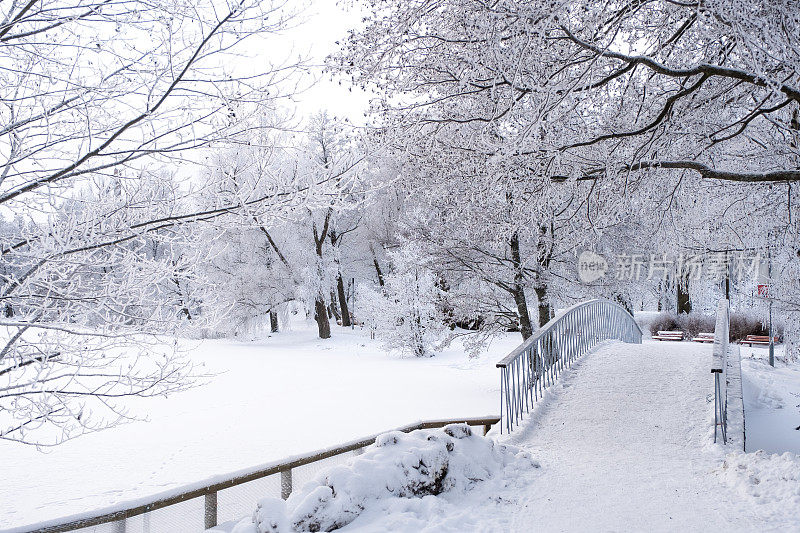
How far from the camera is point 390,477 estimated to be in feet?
14.2

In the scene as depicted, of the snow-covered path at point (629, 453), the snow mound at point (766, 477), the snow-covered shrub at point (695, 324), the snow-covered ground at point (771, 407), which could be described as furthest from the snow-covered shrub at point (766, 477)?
the snow-covered shrub at point (695, 324)

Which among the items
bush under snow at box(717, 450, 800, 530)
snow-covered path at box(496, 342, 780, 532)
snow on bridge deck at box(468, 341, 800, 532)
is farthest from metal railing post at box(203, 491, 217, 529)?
bush under snow at box(717, 450, 800, 530)

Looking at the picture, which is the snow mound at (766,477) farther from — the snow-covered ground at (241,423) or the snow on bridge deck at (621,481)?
the snow-covered ground at (241,423)

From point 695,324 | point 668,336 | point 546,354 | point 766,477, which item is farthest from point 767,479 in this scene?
point 695,324

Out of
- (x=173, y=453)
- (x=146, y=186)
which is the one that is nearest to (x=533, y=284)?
(x=173, y=453)

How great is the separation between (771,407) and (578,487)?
980 centimetres

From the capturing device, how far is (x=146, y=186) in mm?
4500

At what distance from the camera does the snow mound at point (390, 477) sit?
3.78m

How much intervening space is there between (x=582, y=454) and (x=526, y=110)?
4317mm

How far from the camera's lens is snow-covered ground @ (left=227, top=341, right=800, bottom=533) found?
3.95m

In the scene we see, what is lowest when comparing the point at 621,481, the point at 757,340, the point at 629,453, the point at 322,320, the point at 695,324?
the point at 757,340

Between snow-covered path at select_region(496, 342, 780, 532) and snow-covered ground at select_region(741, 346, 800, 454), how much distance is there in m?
1.62

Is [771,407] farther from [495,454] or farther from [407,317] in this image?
[407,317]

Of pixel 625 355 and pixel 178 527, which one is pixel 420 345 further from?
pixel 178 527
